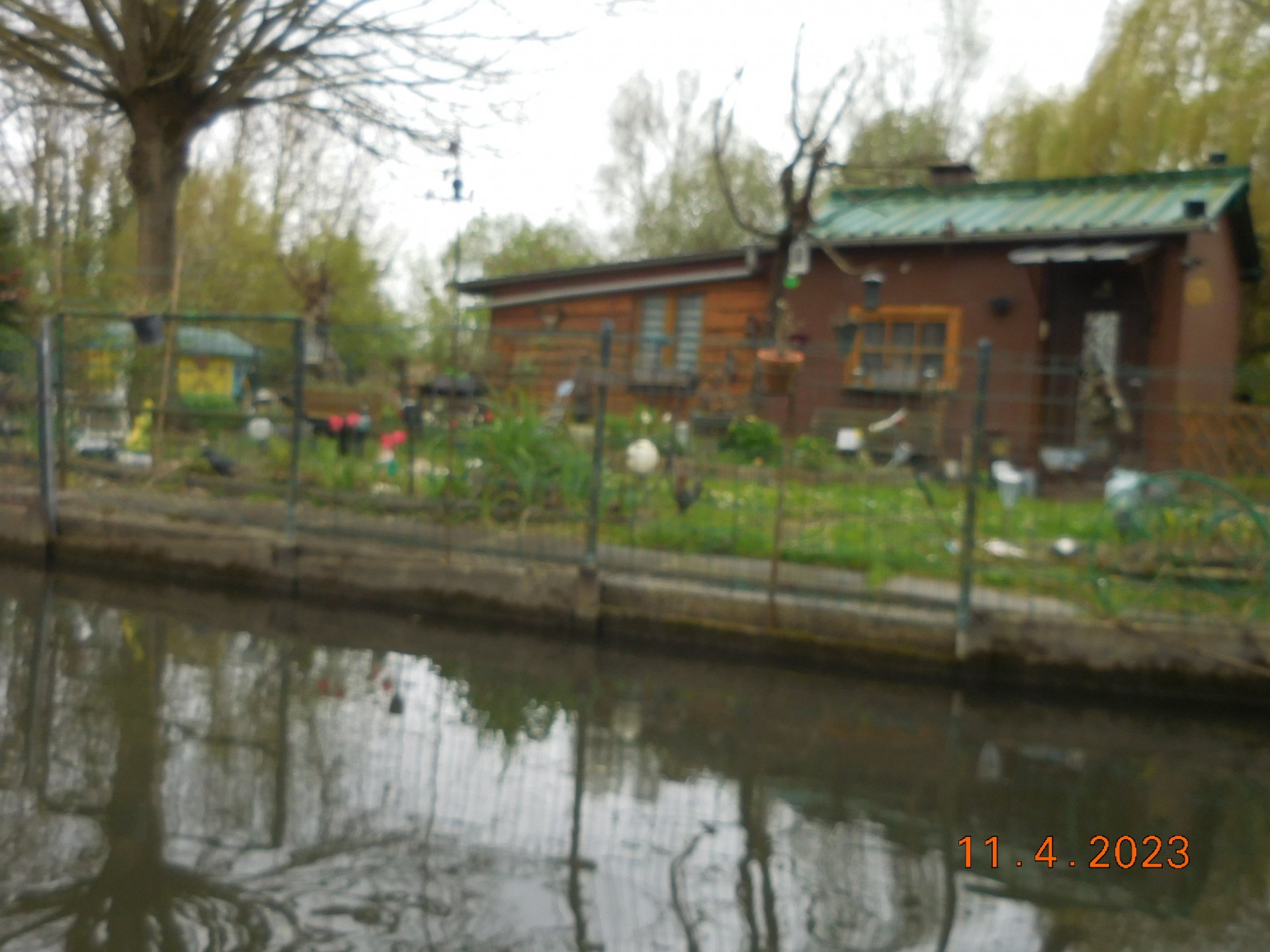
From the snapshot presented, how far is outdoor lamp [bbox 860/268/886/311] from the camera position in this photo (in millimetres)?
14320

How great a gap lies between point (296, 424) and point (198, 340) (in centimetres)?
204

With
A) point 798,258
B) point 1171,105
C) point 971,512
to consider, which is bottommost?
point 971,512

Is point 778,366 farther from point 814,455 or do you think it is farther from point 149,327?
point 149,327

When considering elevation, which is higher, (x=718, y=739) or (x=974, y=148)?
(x=974, y=148)

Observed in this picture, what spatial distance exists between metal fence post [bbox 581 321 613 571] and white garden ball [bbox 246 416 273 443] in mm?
2755

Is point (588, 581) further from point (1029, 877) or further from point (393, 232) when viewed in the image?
point (393, 232)

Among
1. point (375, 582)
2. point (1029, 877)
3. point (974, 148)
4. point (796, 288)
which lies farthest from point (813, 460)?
point (974, 148)

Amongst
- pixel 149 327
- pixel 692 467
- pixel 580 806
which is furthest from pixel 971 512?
pixel 149 327

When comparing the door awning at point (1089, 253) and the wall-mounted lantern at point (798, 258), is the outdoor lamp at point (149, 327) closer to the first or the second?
the wall-mounted lantern at point (798, 258)

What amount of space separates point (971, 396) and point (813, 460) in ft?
3.63

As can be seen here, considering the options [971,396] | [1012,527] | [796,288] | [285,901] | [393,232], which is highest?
Result: [393,232]

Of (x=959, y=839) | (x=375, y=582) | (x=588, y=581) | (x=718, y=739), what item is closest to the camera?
(x=959, y=839)

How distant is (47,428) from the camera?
Answer: 872 centimetres

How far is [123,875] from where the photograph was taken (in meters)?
3.46
